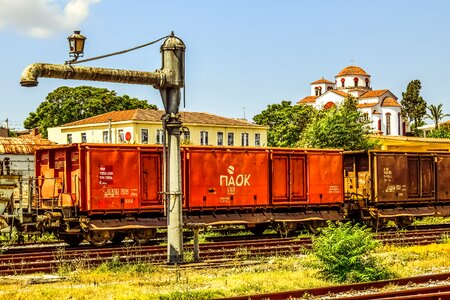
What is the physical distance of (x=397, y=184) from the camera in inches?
1159

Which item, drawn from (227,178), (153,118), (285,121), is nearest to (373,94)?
(285,121)

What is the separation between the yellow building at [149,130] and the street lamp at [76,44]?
155ft

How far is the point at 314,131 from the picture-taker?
176 feet

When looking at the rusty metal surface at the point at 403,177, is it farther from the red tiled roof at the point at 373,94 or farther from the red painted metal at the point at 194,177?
the red tiled roof at the point at 373,94

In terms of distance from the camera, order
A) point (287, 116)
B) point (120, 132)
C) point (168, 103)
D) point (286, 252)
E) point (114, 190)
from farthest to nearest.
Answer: point (287, 116) < point (120, 132) < point (114, 190) < point (286, 252) < point (168, 103)

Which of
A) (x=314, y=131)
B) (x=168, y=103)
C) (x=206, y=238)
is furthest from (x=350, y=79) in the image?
(x=168, y=103)

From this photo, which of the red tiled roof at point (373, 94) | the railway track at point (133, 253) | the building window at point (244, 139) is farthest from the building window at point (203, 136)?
the red tiled roof at point (373, 94)

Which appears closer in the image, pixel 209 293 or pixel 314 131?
pixel 209 293

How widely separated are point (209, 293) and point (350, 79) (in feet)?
373

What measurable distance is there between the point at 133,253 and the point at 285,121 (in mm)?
62457

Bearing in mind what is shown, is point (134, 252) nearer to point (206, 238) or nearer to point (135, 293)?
point (206, 238)

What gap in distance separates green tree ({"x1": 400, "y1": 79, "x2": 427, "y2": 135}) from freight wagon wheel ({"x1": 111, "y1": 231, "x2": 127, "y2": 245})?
113 m

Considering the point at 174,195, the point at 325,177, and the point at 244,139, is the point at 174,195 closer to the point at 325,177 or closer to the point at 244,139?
the point at 325,177

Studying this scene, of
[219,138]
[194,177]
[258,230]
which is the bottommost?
[258,230]
